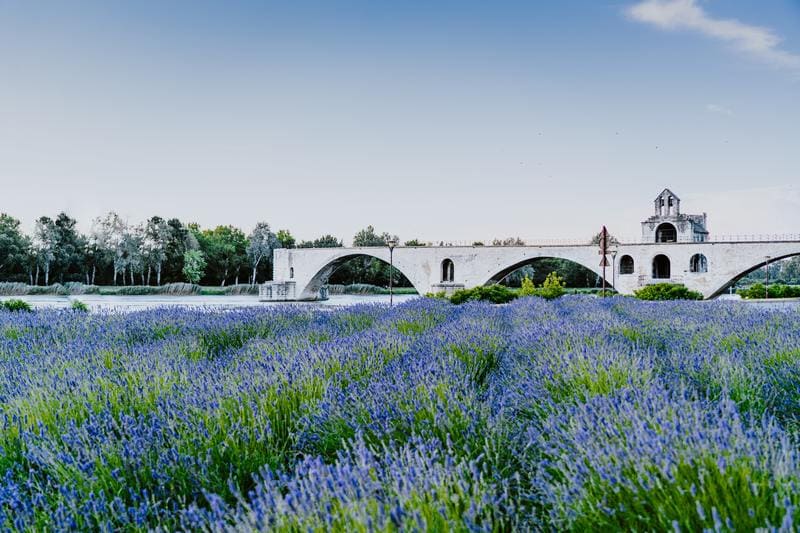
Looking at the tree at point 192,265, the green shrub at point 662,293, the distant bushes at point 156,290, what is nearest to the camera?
the green shrub at point 662,293

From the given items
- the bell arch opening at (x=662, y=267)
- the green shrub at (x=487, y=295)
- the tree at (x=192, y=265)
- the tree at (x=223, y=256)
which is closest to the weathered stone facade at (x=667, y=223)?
the bell arch opening at (x=662, y=267)

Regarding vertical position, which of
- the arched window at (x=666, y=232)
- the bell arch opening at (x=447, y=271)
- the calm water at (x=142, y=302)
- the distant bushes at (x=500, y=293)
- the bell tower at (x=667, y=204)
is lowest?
the calm water at (x=142, y=302)

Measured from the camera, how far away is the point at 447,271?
4016 cm

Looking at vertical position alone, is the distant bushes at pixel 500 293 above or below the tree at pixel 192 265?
below

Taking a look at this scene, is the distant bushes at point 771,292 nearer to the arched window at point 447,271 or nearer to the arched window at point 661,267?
the arched window at point 661,267

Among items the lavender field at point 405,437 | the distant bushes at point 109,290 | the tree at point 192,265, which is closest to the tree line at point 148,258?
the tree at point 192,265

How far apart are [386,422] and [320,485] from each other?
0.81m

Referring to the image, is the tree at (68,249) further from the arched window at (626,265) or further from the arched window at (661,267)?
the arched window at (661,267)

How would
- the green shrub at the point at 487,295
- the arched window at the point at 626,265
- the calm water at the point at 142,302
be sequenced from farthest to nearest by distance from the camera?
the arched window at the point at 626,265, the calm water at the point at 142,302, the green shrub at the point at 487,295

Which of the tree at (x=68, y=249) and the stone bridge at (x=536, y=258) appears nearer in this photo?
the stone bridge at (x=536, y=258)

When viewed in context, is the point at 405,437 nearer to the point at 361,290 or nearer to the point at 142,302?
the point at 142,302

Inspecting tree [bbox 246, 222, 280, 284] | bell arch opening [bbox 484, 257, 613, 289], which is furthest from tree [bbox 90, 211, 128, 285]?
bell arch opening [bbox 484, 257, 613, 289]

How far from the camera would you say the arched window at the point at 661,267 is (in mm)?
34344

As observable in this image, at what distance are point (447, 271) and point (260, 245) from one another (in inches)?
889
